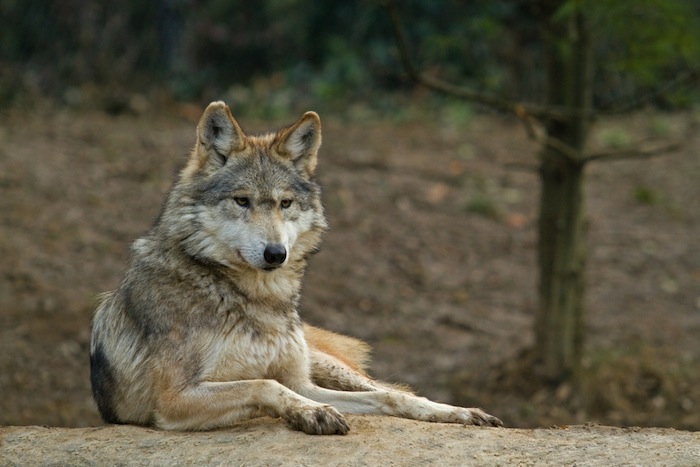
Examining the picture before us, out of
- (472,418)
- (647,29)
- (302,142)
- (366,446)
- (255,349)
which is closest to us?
(366,446)

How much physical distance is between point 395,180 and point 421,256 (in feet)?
6.89

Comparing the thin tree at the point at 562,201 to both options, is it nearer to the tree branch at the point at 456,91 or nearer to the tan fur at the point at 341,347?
Result: the tree branch at the point at 456,91

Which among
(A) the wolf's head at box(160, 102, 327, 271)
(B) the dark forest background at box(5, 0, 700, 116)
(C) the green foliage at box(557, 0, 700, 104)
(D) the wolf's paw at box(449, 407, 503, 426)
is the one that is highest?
(B) the dark forest background at box(5, 0, 700, 116)

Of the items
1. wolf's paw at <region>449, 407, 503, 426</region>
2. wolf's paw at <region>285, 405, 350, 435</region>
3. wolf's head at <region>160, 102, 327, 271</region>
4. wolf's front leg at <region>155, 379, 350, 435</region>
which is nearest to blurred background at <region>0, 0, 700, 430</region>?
wolf's head at <region>160, 102, 327, 271</region>

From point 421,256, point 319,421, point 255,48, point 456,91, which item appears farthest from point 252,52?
point 319,421

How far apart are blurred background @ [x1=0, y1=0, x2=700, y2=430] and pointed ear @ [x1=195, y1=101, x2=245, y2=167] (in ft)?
10.2

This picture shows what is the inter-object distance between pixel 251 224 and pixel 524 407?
4625 mm

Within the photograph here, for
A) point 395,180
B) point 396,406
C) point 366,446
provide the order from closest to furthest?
1. point 366,446
2. point 396,406
3. point 395,180

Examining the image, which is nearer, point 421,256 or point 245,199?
point 245,199

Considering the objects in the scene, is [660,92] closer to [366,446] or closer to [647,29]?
[647,29]

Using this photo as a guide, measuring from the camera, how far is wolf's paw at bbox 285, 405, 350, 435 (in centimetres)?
498

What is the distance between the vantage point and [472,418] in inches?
215

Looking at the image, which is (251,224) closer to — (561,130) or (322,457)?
(322,457)

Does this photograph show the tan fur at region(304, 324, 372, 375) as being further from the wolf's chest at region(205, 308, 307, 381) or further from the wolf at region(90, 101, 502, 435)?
the wolf's chest at region(205, 308, 307, 381)
